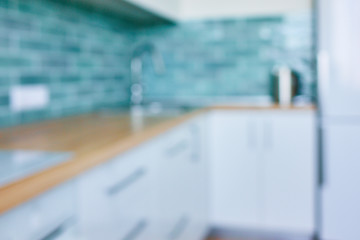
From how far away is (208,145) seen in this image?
9.14ft

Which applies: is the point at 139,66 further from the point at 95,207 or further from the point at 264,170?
the point at 95,207

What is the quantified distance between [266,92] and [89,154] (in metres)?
2.24

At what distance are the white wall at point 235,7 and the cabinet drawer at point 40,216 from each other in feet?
7.90

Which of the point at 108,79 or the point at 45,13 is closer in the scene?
the point at 45,13

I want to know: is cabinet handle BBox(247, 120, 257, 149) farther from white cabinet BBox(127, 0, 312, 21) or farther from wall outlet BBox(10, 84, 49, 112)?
wall outlet BBox(10, 84, 49, 112)

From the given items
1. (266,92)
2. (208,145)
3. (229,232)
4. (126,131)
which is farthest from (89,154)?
(266,92)

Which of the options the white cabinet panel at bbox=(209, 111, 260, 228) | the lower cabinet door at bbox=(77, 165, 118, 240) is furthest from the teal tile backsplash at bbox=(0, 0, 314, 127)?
the lower cabinet door at bbox=(77, 165, 118, 240)

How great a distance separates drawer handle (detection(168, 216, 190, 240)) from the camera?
2.00 meters

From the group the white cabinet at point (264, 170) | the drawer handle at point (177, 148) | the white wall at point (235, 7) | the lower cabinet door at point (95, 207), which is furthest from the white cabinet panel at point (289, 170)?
the lower cabinet door at point (95, 207)

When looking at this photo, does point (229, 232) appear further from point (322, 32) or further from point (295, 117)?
point (322, 32)

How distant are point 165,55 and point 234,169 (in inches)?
42.3

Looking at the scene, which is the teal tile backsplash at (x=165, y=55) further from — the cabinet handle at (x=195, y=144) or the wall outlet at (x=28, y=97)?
the cabinet handle at (x=195, y=144)

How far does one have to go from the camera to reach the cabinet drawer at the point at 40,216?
2.86 feet

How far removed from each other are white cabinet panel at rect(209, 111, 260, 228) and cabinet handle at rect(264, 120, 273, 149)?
0.18ft
